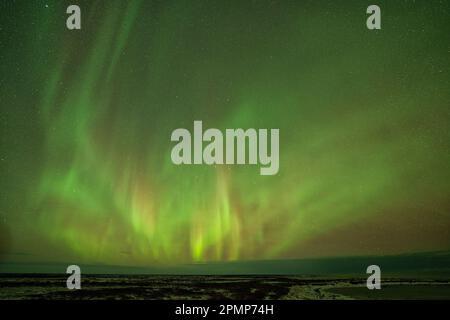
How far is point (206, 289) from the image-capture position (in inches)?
406

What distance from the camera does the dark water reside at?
380 inches

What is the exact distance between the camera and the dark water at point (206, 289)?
9656 millimetres

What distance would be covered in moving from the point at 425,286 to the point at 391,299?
855mm

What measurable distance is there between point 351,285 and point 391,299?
48.6 inches
